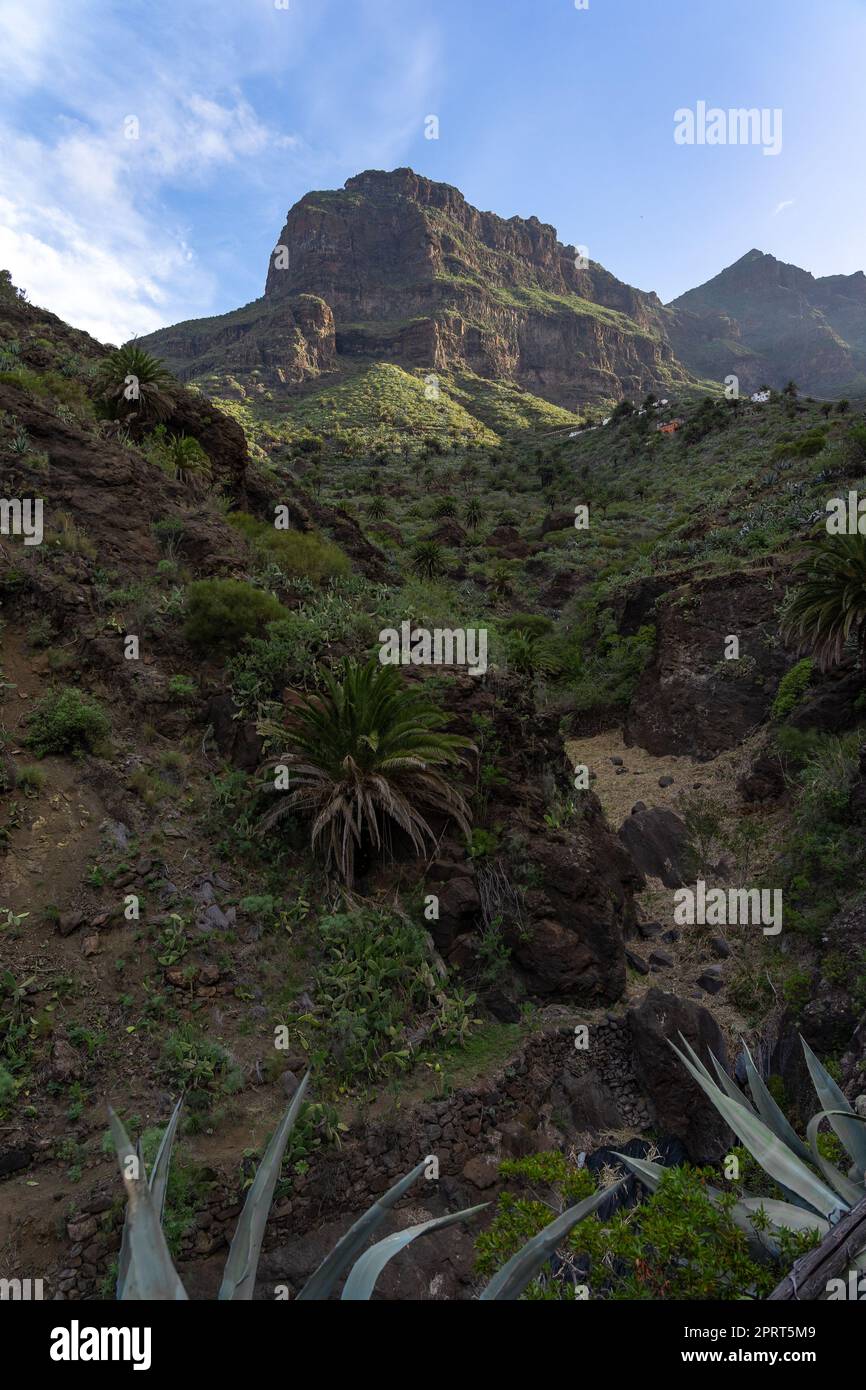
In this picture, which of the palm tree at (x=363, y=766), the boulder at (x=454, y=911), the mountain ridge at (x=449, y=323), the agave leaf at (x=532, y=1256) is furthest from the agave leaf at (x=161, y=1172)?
the mountain ridge at (x=449, y=323)

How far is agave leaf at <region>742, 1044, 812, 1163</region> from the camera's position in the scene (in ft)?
12.4

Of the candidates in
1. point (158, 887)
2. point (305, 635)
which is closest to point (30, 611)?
point (305, 635)

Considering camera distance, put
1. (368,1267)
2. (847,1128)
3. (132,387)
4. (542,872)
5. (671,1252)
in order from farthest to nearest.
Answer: (132,387) < (542,872) < (847,1128) < (671,1252) < (368,1267)

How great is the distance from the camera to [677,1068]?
6.40 metres

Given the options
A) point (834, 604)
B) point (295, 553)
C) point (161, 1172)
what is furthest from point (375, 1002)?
point (834, 604)

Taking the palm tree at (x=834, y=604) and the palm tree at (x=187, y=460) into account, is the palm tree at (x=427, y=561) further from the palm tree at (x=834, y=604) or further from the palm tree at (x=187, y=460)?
the palm tree at (x=834, y=604)

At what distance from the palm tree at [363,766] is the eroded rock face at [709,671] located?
751 centimetres

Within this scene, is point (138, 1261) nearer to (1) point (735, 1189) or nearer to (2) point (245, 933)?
(1) point (735, 1189)

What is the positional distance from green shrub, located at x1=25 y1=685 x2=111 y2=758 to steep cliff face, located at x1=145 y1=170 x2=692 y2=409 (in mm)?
79774

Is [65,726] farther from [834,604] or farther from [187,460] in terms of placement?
[834,604]

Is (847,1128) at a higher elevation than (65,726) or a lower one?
lower

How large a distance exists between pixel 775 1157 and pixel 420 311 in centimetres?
12800

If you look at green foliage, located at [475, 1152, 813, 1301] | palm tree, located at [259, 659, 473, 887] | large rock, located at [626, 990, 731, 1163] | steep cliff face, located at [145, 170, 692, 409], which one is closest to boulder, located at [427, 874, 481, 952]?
palm tree, located at [259, 659, 473, 887]

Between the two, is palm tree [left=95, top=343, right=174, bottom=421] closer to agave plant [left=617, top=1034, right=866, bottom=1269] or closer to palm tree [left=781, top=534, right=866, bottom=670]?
palm tree [left=781, top=534, right=866, bottom=670]
